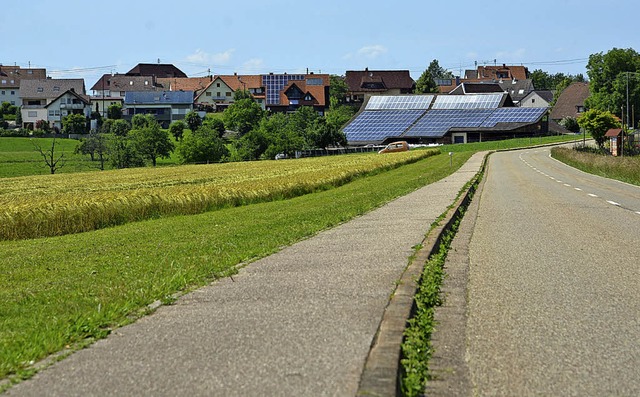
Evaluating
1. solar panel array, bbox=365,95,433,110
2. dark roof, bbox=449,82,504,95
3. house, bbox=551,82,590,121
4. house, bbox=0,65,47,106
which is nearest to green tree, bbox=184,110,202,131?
solar panel array, bbox=365,95,433,110

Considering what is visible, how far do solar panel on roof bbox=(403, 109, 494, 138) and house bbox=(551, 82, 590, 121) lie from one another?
3417cm

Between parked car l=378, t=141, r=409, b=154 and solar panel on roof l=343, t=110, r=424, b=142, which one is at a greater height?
solar panel on roof l=343, t=110, r=424, b=142

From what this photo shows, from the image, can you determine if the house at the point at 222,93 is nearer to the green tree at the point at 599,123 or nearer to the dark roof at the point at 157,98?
the dark roof at the point at 157,98

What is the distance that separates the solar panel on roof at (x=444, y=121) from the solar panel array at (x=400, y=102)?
16.4 ft

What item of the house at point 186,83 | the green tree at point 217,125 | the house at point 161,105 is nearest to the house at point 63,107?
the house at point 161,105

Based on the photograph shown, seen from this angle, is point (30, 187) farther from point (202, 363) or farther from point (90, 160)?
point (90, 160)

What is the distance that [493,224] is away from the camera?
18453mm

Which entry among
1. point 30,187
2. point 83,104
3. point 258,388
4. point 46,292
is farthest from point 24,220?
point 83,104

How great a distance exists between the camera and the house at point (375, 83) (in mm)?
189000

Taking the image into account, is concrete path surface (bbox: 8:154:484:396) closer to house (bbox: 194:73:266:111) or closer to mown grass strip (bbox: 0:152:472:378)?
mown grass strip (bbox: 0:152:472:378)

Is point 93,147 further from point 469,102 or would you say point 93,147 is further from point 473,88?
point 473,88

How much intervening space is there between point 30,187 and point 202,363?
43319 millimetres

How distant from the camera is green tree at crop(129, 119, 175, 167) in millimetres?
107188

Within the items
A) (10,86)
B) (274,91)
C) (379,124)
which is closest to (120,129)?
(379,124)
